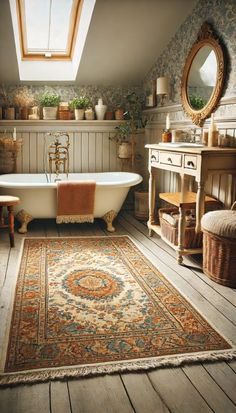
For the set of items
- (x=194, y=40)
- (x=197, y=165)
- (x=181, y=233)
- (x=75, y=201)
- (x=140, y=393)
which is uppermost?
(x=194, y=40)

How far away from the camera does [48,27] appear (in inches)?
203

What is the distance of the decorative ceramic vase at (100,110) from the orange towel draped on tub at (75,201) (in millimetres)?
1483

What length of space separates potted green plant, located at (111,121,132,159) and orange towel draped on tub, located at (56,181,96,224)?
4.09ft

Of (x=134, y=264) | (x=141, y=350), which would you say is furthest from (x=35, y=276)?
(x=141, y=350)

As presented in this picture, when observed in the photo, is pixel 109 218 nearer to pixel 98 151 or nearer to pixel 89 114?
pixel 98 151

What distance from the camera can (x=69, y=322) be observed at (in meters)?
2.53

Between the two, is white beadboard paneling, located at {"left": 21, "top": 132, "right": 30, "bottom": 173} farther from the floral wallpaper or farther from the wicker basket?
the wicker basket

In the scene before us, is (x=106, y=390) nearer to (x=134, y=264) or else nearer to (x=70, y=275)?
(x=70, y=275)

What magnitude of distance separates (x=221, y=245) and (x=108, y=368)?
139cm

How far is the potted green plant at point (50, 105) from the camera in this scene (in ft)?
18.3

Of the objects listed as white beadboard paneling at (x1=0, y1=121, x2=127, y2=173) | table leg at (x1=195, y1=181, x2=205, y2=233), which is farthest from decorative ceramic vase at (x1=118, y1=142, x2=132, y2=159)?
table leg at (x1=195, y1=181, x2=205, y2=233)

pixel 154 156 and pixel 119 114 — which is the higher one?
pixel 119 114

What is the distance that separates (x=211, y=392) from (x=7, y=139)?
13.9 feet

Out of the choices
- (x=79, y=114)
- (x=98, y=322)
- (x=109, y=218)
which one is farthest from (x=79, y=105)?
(x=98, y=322)
